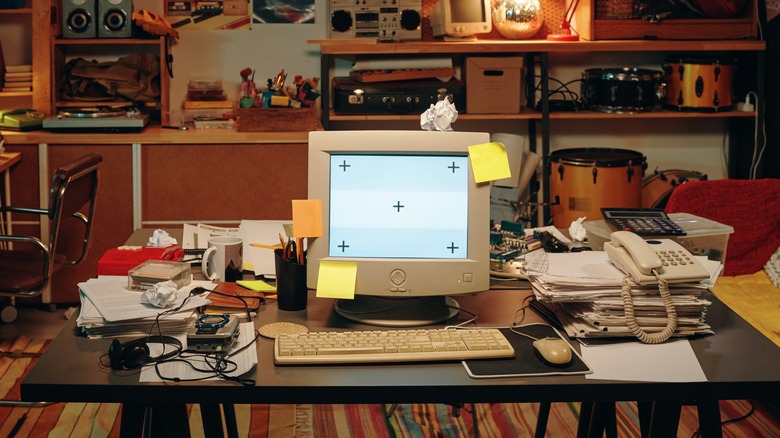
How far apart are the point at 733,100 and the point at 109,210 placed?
10.1 ft

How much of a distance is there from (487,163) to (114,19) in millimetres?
2876

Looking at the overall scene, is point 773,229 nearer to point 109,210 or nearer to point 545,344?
point 545,344

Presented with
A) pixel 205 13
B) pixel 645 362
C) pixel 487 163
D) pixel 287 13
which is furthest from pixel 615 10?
pixel 645 362

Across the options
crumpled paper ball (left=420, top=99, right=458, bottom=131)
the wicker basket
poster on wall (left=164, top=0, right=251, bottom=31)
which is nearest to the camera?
crumpled paper ball (left=420, top=99, right=458, bottom=131)

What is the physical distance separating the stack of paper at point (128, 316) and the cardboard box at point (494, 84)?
2629mm

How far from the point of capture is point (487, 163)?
1906 mm

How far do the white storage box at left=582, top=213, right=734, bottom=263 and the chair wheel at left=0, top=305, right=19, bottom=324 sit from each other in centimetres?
267

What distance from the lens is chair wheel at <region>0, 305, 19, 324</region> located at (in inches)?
157

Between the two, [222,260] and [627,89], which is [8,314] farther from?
[627,89]

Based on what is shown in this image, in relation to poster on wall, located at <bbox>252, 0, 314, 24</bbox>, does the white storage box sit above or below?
below

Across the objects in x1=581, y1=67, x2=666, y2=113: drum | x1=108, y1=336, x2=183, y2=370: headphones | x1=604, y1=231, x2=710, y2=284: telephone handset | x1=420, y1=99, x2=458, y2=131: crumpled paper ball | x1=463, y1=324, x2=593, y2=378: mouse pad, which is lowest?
x1=463, y1=324, x2=593, y2=378: mouse pad

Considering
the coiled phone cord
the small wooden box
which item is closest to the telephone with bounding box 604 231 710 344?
the coiled phone cord

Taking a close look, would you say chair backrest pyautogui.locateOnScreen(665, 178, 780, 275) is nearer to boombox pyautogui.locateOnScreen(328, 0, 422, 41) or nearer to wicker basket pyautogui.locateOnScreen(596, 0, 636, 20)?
wicker basket pyautogui.locateOnScreen(596, 0, 636, 20)

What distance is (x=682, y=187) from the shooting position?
10.9ft
